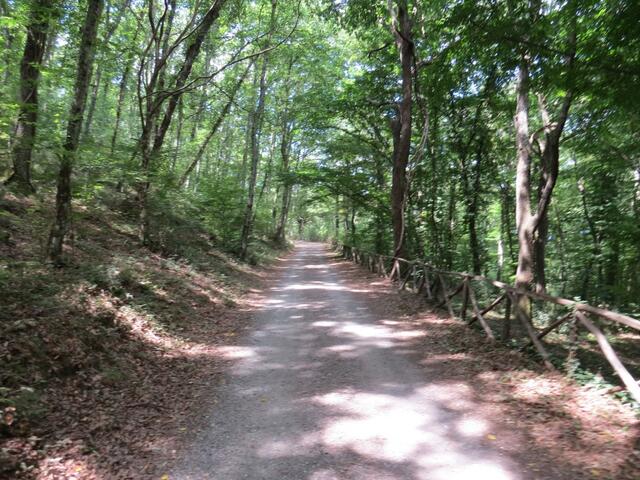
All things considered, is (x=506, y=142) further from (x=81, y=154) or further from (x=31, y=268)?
(x=31, y=268)

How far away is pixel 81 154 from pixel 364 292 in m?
8.93

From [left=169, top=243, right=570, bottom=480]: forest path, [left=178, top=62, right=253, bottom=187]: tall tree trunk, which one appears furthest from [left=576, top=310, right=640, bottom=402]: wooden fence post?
[left=178, top=62, right=253, bottom=187]: tall tree trunk

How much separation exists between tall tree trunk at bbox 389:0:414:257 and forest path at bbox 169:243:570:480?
7.89 m

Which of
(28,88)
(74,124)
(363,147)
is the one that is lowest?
(74,124)

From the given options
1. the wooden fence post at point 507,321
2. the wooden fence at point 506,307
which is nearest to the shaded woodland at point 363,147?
the wooden fence at point 506,307

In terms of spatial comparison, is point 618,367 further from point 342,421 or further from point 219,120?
point 219,120

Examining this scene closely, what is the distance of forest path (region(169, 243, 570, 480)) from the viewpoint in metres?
3.66

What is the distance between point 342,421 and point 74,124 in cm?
635

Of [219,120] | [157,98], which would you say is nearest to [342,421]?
[157,98]

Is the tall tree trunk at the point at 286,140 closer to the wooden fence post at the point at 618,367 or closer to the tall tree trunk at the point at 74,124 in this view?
the tall tree trunk at the point at 74,124

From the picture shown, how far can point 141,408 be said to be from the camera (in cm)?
486

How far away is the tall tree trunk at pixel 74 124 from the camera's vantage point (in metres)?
6.88

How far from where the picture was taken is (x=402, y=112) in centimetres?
1378

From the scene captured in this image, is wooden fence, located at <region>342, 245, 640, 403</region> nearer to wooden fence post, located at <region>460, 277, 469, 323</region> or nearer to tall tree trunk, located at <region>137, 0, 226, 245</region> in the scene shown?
wooden fence post, located at <region>460, 277, 469, 323</region>
